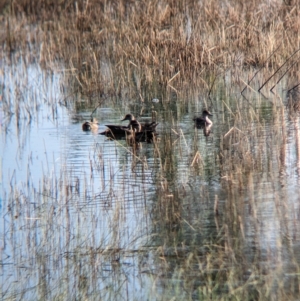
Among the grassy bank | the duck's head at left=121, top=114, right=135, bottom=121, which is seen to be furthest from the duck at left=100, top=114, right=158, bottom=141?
the grassy bank

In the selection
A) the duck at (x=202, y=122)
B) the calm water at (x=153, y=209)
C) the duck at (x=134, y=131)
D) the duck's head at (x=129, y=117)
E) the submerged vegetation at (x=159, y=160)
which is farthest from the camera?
the duck's head at (x=129, y=117)

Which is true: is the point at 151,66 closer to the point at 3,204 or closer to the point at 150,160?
the point at 150,160

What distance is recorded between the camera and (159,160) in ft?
26.4

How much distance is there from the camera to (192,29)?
13258 mm

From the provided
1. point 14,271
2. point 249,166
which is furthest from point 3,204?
point 249,166

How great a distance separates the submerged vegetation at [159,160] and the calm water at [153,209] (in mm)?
15

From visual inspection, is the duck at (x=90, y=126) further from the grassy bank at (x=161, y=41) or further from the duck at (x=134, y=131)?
the grassy bank at (x=161, y=41)

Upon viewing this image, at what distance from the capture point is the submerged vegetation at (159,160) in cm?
515

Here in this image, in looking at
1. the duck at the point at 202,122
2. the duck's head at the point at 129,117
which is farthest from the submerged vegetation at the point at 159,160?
the duck's head at the point at 129,117

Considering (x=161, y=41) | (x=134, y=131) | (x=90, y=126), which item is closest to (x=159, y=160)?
(x=134, y=131)

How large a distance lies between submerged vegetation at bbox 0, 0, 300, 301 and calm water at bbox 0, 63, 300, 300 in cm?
1

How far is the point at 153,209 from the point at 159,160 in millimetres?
1637

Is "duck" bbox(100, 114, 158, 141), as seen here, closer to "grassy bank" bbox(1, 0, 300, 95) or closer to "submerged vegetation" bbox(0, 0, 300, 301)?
"submerged vegetation" bbox(0, 0, 300, 301)

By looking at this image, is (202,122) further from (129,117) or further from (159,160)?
(159,160)
